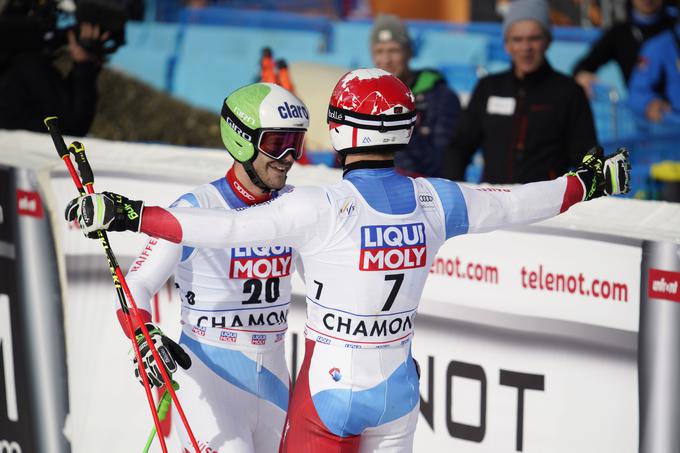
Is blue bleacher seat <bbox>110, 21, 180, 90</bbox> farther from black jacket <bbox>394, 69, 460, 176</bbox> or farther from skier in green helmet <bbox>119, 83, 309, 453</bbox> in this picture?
skier in green helmet <bbox>119, 83, 309, 453</bbox>

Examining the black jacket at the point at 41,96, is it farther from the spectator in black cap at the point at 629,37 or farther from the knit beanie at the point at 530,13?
the spectator in black cap at the point at 629,37

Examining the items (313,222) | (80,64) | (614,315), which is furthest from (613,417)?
(80,64)

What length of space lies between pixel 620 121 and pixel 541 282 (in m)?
5.82

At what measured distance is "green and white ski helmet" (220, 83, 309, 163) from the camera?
4426 millimetres

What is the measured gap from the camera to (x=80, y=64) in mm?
7379

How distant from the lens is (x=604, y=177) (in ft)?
14.0

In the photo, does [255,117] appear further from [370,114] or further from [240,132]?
[370,114]

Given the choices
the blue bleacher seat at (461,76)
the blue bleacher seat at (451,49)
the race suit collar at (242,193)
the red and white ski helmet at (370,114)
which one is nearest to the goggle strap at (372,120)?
the red and white ski helmet at (370,114)

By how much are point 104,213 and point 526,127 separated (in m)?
3.40

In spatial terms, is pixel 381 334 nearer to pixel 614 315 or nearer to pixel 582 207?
pixel 614 315

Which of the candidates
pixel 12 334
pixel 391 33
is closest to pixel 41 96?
pixel 12 334

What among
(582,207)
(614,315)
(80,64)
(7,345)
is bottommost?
(7,345)

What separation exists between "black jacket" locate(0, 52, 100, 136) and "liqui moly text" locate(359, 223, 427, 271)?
3.85 metres

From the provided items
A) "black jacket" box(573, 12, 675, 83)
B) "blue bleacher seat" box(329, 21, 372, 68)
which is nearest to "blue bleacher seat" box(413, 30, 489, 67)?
"blue bleacher seat" box(329, 21, 372, 68)
